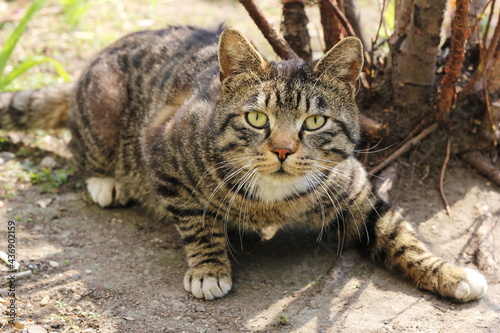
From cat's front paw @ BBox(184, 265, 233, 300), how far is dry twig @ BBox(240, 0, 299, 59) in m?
1.55

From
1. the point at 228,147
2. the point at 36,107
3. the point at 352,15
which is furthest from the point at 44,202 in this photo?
the point at 352,15

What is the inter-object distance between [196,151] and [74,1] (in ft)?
13.1

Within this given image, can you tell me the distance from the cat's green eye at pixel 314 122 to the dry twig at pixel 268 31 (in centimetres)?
102

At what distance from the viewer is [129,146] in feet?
13.9

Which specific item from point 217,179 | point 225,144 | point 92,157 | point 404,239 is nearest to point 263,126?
point 225,144

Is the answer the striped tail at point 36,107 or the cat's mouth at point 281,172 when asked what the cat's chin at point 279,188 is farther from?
the striped tail at point 36,107

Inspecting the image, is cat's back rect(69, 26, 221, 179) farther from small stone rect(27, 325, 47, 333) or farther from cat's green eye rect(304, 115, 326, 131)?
small stone rect(27, 325, 47, 333)

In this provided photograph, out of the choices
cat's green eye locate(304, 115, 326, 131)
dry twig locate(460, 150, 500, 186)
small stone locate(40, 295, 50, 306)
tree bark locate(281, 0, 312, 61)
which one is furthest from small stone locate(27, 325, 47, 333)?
dry twig locate(460, 150, 500, 186)

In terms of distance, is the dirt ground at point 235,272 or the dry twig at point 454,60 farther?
the dry twig at point 454,60

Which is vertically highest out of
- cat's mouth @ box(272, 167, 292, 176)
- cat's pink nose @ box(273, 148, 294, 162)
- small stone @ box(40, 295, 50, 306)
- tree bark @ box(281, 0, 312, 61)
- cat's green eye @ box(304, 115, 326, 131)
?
tree bark @ box(281, 0, 312, 61)

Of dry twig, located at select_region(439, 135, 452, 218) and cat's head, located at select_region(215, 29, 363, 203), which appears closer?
cat's head, located at select_region(215, 29, 363, 203)

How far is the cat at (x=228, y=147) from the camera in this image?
3.02 m

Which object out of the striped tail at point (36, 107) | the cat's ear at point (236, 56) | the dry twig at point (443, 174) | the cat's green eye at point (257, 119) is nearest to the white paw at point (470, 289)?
the dry twig at point (443, 174)

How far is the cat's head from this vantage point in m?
2.94
